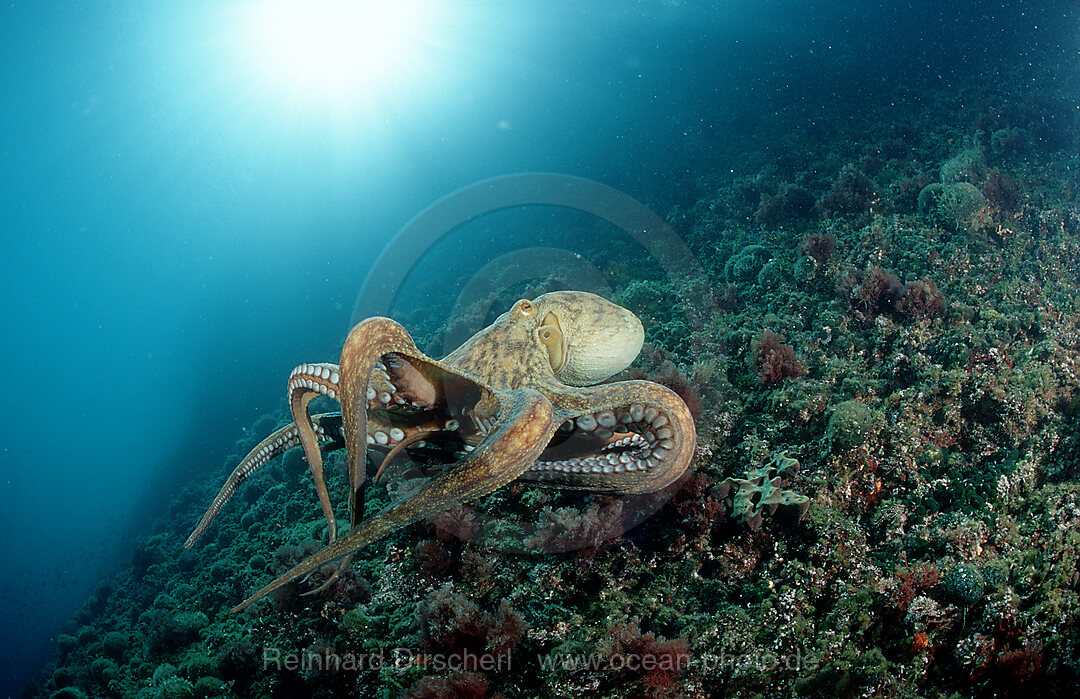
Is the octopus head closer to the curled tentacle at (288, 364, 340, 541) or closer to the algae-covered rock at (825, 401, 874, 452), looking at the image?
the curled tentacle at (288, 364, 340, 541)

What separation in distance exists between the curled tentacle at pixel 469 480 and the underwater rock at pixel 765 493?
6.27 ft

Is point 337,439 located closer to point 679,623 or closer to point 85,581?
point 679,623

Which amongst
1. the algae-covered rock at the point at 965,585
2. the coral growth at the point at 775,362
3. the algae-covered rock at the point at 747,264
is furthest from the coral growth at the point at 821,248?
the algae-covered rock at the point at 965,585

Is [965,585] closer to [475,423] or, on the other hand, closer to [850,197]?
[475,423]

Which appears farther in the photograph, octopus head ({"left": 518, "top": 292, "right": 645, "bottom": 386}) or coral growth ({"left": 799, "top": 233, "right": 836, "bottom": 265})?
coral growth ({"left": 799, "top": 233, "right": 836, "bottom": 265})

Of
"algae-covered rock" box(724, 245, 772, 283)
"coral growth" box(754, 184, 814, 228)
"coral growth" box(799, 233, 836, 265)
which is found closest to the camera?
"coral growth" box(799, 233, 836, 265)

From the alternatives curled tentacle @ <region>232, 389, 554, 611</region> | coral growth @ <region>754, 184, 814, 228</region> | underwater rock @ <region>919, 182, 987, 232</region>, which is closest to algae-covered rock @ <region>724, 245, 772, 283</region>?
coral growth @ <region>754, 184, 814, 228</region>

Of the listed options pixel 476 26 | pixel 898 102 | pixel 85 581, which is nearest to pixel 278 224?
pixel 476 26

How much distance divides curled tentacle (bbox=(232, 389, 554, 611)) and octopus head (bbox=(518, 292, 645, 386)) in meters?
1.47

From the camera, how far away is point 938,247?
18.8 feet

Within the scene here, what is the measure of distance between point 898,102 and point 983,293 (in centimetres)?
1469

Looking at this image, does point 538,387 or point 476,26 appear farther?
point 476,26

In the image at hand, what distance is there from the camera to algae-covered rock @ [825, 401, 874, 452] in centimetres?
329

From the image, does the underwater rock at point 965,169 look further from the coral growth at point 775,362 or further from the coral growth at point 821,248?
the coral growth at point 775,362
